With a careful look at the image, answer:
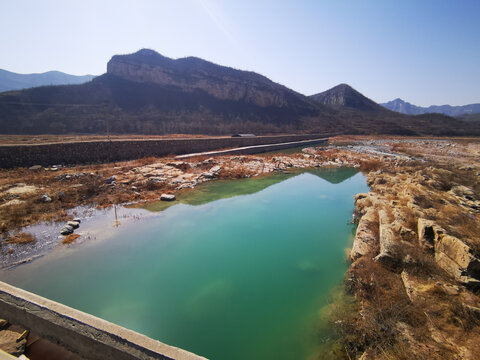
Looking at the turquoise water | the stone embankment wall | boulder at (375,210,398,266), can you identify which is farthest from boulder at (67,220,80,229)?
the stone embankment wall

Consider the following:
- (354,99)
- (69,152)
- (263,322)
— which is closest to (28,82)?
(69,152)

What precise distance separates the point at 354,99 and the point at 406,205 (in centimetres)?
12903

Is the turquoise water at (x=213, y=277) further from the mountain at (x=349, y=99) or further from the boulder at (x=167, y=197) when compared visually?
the mountain at (x=349, y=99)

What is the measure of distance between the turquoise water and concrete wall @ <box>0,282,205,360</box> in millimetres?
1602

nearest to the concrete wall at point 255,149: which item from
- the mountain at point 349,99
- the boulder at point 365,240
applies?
the boulder at point 365,240

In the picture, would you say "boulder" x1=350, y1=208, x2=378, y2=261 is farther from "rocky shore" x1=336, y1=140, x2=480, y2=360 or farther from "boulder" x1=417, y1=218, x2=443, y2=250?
"boulder" x1=417, y1=218, x2=443, y2=250

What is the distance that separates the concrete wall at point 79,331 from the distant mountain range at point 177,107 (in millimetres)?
45706

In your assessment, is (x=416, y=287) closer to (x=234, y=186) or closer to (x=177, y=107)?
(x=234, y=186)

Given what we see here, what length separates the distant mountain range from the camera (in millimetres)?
43594

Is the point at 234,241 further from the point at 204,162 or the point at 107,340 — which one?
the point at 204,162

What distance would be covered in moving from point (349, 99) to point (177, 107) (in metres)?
96.8

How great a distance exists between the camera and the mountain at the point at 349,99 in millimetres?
114938

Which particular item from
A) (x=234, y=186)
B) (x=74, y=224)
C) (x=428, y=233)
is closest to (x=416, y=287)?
(x=428, y=233)

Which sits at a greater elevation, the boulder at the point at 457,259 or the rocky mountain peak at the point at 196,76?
the rocky mountain peak at the point at 196,76
